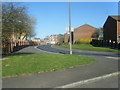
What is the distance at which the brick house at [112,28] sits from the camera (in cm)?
3926

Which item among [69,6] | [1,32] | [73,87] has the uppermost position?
[69,6]

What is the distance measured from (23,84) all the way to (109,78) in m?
3.41

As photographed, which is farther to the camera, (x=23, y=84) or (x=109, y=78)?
(x=109, y=78)

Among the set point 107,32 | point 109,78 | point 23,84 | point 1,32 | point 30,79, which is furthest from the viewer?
point 107,32

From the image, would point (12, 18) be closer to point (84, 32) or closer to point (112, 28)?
point (112, 28)

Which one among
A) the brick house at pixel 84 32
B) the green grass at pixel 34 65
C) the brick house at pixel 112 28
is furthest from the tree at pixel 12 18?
the brick house at pixel 84 32

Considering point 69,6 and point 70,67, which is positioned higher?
point 69,6

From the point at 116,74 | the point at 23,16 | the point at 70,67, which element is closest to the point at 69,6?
the point at 23,16

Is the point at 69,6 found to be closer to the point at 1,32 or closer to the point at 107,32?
the point at 1,32

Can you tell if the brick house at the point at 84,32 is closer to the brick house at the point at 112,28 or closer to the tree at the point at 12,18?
the brick house at the point at 112,28

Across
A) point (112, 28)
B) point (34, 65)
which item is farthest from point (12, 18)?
point (112, 28)

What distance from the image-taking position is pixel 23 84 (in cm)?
546

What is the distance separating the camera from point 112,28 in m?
43.0

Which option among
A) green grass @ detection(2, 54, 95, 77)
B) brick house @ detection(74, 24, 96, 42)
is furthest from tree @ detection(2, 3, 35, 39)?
brick house @ detection(74, 24, 96, 42)
